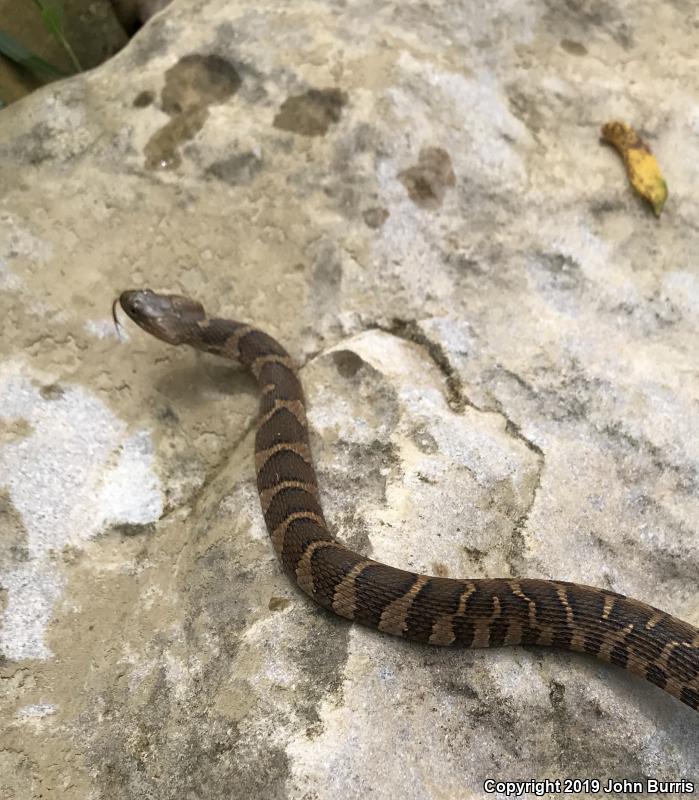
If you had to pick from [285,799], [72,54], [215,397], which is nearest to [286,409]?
[215,397]

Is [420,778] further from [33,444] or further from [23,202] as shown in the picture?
[23,202]

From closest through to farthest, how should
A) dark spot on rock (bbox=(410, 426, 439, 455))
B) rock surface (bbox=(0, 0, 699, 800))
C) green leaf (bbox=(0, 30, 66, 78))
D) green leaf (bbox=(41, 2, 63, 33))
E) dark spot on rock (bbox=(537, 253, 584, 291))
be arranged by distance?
→ rock surface (bbox=(0, 0, 699, 800)), dark spot on rock (bbox=(410, 426, 439, 455)), dark spot on rock (bbox=(537, 253, 584, 291)), green leaf (bbox=(0, 30, 66, 78)), green leaf (bbox=(41, 2, 63, 33))

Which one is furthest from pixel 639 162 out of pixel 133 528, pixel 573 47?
pixel 133 528

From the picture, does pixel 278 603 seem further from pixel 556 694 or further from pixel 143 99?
pixel 143 99

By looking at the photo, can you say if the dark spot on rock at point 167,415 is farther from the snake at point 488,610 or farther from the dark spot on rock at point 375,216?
the dark spot on rock at point 375,216

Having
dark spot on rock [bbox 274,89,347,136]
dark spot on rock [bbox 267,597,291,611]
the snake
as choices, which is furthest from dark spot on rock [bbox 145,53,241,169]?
dark spot on rock [bbox 267,597,291,611]

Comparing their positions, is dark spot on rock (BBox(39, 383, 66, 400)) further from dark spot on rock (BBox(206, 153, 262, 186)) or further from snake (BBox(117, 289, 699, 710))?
dark spot on rock (BBox(206, 153, 262, 186))
